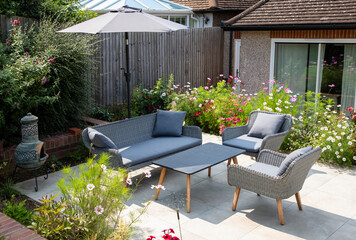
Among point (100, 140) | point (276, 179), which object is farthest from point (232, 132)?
point (100, 140)

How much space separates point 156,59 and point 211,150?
550 centimetres

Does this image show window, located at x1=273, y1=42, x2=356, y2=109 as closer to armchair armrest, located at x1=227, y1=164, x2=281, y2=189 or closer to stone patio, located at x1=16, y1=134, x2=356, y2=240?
stone patio, located at x1=16, y1=134, x2=356, y2=240

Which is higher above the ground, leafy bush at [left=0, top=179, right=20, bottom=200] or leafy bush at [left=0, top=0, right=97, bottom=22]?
leafy bush at [left=0, top=0, right=97, bottom=22]

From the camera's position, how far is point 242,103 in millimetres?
9406

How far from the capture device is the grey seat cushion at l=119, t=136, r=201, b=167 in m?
6.14

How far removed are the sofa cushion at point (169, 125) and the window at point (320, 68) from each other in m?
3.72

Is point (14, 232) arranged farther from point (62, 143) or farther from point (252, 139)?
point (252, 139)

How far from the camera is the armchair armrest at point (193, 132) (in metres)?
7.21

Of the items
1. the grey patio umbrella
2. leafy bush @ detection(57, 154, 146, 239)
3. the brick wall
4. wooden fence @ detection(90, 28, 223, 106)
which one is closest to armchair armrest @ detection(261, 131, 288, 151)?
the grey patio umbrella

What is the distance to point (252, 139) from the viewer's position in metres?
7.20

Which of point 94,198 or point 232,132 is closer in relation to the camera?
point 94,198

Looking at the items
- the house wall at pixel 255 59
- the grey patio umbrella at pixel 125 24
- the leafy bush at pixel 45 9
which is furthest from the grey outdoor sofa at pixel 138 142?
the house wall at pixel 255 59

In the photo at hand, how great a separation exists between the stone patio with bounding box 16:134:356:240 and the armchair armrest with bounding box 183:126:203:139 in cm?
76

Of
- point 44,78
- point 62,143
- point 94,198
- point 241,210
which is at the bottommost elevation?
point 241,210
